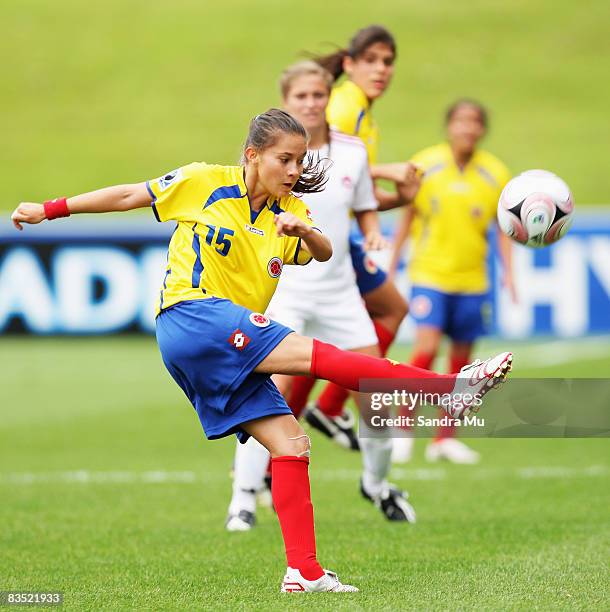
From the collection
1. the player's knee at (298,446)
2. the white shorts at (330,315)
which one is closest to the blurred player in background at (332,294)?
the white shorts at (330,315)

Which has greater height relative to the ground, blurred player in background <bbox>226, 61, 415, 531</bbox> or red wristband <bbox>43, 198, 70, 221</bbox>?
red wristband <bbox>43, 198, 70, 221</bbox>

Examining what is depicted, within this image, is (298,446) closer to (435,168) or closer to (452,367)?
(452,367)

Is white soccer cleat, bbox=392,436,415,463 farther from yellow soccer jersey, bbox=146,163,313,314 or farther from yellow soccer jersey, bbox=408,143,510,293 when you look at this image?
yellow soccer jersey, bbox=146,163,313,314

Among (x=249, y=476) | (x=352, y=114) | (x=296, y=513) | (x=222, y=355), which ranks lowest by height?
(x=249, y=476)

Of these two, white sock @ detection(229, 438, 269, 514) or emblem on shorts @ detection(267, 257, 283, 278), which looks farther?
white sock @ detection(229, 438, 269, 514)

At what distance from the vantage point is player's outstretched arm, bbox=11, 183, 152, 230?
5309 millimetres

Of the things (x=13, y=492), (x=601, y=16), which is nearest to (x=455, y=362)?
(x=13, y=492)

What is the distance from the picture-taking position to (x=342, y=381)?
516 cm

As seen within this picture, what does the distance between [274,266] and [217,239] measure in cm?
29

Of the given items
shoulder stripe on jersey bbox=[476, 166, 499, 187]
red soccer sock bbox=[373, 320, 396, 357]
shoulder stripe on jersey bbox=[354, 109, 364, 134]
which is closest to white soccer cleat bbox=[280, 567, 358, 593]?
red soccer sock bbox=[373, 320, 396, 357]

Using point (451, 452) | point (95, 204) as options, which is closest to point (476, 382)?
point (95, 204)

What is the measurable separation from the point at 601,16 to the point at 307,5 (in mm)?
7655

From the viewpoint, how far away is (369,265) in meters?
7.75

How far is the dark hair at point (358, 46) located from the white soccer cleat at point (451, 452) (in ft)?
11.3
